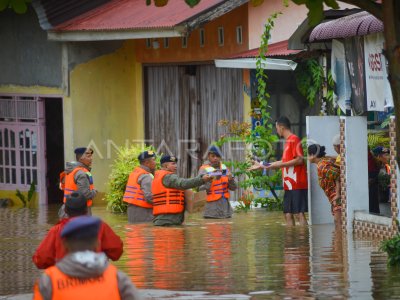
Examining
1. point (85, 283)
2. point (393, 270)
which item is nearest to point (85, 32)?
point (393, 270)

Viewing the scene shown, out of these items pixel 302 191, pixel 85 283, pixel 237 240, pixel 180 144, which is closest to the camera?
pixel 85 283

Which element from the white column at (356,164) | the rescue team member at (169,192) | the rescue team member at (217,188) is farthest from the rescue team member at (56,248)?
the rescue team member at (217,188)

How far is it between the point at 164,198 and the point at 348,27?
4018 mm

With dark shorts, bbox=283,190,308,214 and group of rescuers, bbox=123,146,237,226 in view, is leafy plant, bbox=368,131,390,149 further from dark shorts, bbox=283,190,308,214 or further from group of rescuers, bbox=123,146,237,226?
group of rescuers, bbox=123,146,237,226

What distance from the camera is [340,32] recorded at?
1680 cm

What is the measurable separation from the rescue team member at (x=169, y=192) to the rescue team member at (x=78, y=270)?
→ 1079 centimetres

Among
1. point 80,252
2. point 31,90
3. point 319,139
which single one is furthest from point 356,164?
point 31,90

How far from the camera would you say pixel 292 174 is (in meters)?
18.7

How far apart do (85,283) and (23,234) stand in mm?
12359

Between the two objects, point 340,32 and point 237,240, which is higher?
point 340,32

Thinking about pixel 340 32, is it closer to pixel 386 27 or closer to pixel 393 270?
pixel 393 270

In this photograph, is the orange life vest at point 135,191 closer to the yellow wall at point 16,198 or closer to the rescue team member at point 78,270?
the yellow wall at point 16,198

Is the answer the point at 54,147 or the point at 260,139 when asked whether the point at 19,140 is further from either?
the point at 260,139

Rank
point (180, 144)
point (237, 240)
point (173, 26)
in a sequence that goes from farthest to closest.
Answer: point (180, 144), point (173, 26), point (237, 240)
